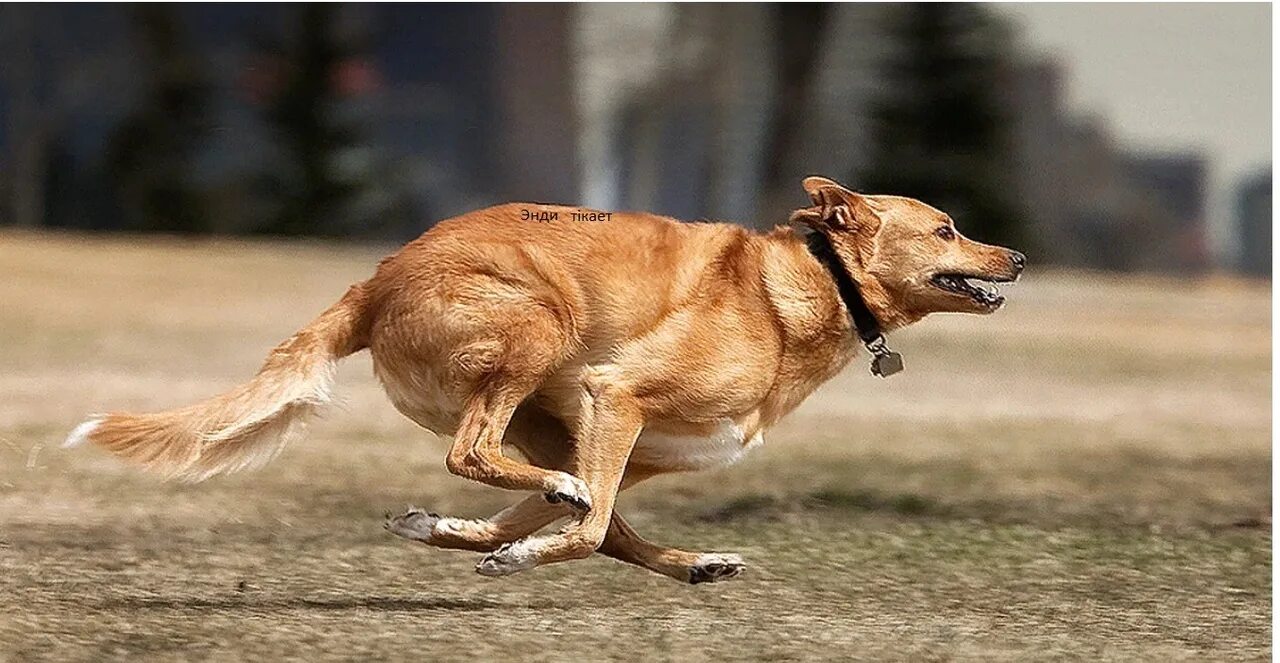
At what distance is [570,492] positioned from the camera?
120 inches

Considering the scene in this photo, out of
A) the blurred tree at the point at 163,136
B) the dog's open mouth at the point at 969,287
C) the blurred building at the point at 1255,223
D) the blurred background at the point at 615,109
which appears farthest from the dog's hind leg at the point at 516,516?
the blurred building at the point at 1255,223

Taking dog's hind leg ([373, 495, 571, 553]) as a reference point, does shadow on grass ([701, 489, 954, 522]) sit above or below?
below

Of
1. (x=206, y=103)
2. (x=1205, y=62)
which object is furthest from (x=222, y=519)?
(x=1205, y=62)

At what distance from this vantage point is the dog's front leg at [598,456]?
10.2ft

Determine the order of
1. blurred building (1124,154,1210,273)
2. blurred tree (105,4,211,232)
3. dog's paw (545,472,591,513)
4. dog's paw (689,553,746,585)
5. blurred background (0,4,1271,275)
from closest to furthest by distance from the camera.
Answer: dog's paw (545,472,591,513)
dog's paw (689,553,746,585)
blurred background (0,4,1271,275)
blurred tree (105,4,211,232)
blurred building (1124,154,1210,273)

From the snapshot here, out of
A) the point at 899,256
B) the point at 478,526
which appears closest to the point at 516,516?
A: the point at 478,526

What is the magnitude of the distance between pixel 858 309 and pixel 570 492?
0.79m

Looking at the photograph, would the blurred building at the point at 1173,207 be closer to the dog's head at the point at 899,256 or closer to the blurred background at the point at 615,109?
the blurred background at the point at 615,109

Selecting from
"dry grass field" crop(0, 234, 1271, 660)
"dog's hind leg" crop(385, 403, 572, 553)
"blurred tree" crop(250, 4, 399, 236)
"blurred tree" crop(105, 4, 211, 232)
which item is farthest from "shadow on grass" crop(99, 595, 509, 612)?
"blurred tree" crop(105, 4, 211, 232)

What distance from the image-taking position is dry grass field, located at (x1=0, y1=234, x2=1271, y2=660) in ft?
10.9

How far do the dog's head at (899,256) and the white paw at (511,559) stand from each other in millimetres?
923

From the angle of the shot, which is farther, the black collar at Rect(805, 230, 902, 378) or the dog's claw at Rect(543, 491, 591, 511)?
the black collar at Rect(805, 230, 902, 378)

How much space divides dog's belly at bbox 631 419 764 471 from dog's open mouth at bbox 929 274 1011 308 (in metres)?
0.53

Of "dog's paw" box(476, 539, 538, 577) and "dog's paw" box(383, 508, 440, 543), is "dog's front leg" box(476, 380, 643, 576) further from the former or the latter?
"dog's paw" box(383, 508, 440, 543)
